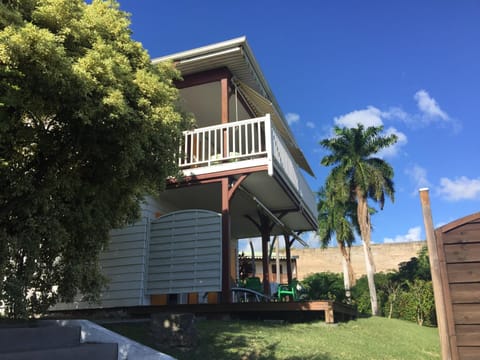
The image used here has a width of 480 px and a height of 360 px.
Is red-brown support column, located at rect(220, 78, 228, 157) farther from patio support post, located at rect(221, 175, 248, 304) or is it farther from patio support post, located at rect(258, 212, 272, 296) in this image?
patio support post, located at rect(258, 212, 272, 296)

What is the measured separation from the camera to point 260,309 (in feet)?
28.7

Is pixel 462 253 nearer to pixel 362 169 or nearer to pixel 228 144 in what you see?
pixel 228 144

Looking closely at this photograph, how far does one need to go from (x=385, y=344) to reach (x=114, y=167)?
20.7ft

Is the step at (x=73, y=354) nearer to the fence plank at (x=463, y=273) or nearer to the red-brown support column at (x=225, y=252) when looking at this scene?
the fence plank at (x=463, y=273)

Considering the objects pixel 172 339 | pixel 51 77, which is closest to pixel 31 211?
pixel 51 77

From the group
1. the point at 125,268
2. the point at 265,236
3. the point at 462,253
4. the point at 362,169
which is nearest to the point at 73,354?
the point at 462,253

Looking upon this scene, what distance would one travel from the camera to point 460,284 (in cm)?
369

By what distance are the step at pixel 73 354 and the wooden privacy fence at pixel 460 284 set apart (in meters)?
3.63

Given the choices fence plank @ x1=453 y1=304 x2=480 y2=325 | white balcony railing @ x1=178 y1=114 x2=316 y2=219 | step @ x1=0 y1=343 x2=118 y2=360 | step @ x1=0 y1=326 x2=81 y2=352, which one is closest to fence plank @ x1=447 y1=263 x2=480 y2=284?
fence plank @ x1=453 y1=304 x2=480 y2=325

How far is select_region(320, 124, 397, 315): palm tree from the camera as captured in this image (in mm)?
26016

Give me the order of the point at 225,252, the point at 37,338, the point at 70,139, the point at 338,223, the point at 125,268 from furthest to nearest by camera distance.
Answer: the point at 338,223
the point at 125,268
the point at 225,252
the point at 70,139
the point at 37,338

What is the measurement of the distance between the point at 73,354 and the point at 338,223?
28.0 meters

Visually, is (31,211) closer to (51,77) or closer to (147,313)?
(51,77)

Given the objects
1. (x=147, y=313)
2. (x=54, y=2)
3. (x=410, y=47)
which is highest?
(x=410, y=47)
